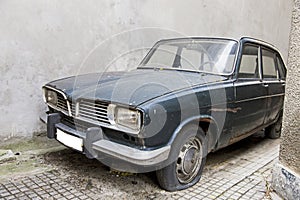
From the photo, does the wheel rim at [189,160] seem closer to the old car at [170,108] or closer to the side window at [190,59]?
the old car at [170,108]

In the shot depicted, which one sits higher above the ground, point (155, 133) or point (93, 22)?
point (93, 22)

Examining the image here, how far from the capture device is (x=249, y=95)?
13.1 feet

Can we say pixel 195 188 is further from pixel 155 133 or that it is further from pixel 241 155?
pixel 241 155

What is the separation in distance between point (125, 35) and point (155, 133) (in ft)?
10.4

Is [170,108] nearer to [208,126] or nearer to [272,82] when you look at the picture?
[208,126]

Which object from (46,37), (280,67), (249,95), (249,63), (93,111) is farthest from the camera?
(280,67)

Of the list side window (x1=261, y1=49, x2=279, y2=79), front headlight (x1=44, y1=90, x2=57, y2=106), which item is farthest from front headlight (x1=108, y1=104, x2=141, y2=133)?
side window (x1=261, y1=49, x2=279, y2=79)

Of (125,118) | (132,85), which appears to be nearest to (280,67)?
(132,85)

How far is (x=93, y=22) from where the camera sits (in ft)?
16.5

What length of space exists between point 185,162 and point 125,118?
92 cm

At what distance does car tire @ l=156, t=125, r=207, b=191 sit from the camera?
307 centimetres

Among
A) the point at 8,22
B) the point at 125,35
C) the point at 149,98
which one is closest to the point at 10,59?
the point at 8,22

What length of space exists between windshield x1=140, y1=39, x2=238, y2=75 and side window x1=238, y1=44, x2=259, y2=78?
0.21 m

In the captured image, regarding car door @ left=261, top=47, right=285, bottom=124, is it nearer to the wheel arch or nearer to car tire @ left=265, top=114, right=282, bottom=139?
car tire @ left=265, top=114, right=282, bottom=139
